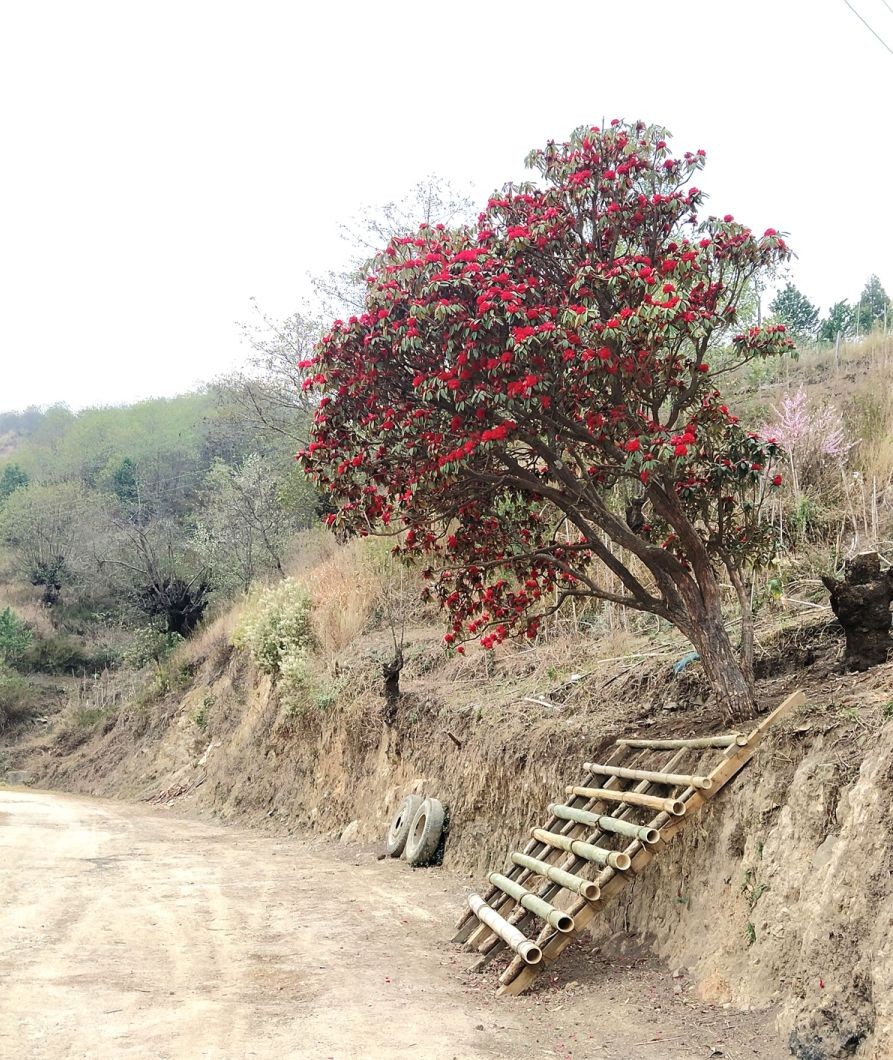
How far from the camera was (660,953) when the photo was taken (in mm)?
6039

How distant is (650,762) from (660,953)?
1.50 metres

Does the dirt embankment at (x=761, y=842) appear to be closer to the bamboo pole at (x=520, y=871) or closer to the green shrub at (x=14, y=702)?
the bamboo pole at (x=520, y=871)

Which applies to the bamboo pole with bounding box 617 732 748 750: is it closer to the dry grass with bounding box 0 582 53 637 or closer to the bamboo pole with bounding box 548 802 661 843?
the bamboo pole with bounding box 548 802 661 843

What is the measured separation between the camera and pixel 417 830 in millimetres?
10914

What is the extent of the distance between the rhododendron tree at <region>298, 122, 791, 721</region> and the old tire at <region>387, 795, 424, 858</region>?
4.04m

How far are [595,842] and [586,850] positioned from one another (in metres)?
0.26

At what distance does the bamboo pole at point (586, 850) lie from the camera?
5.84 metres

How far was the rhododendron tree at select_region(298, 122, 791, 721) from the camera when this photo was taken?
6629mm

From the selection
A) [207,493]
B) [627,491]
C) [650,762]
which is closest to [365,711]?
[627,491]

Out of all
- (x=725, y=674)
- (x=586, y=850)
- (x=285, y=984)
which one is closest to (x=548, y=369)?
(x=725, y=674)

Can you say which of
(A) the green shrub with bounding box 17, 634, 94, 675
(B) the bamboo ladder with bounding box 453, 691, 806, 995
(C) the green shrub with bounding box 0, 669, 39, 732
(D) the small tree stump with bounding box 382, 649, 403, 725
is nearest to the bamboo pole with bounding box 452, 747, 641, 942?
(B) the bamboo ladder with bounding box 453, 691, 806, 995

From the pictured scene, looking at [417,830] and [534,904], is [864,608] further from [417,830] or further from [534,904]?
[417,830]

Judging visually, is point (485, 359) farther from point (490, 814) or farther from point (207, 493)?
point (207, 493)

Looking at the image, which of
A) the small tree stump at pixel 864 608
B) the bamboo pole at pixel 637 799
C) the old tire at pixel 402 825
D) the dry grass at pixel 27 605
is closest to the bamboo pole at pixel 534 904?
the bamboo pole at pixel 637 799
